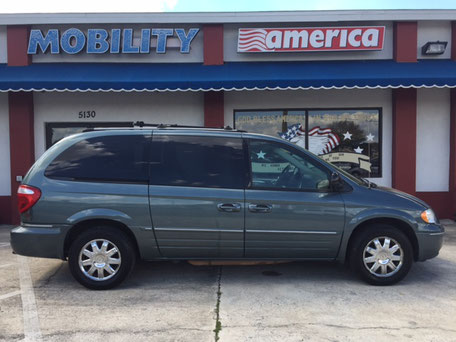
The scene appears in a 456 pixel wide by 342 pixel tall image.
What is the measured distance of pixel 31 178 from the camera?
448cm

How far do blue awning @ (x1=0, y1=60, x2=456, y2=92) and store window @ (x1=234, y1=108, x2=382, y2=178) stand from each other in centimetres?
112

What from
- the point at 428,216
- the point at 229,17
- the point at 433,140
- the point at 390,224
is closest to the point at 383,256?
the point at 390,224

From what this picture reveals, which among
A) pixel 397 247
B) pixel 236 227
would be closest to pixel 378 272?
pixel 397 247

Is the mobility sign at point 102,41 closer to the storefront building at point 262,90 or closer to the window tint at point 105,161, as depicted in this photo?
the storefront building at point 262,90

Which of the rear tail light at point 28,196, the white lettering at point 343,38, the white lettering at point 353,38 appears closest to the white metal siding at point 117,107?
the white lettering at point 343,38

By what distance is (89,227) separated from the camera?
4.55 meters

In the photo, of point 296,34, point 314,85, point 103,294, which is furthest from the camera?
point 296,34

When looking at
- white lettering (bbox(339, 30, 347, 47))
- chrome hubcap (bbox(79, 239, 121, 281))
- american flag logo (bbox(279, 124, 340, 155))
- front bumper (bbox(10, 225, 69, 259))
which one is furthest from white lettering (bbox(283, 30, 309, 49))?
front bumper (bbox(10, 225, 69, 259))

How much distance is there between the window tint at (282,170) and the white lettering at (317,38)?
4874 millimetres

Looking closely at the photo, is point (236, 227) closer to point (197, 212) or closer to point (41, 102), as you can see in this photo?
point (197, 212)

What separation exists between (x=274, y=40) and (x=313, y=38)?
86 cm

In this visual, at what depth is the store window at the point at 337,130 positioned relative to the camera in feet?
29.9

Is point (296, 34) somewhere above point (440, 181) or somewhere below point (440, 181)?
above

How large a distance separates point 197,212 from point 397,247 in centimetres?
238
